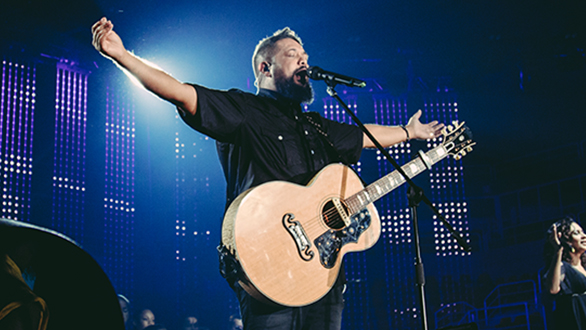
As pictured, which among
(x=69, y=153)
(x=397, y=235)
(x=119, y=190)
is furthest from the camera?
(x=397, y=235)

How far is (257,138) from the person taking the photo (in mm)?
2492

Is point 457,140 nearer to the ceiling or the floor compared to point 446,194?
nearer to the floor

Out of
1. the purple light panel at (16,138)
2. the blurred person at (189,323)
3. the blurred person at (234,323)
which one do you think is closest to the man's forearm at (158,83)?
the purple light panel at (16,138)

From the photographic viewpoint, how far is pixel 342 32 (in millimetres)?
7602

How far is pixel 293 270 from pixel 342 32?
597cm

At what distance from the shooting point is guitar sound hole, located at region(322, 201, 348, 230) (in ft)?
8.02

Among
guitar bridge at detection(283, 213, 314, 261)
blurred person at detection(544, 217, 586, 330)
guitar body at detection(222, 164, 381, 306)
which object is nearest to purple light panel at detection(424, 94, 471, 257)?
blurred person at detection(544, 217, 586, 330)

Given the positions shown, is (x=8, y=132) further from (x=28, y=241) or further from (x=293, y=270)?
(x=28, y=241)

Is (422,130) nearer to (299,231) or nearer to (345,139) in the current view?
(345,139)

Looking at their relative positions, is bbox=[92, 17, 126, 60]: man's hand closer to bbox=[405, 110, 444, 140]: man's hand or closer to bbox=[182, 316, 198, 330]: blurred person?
bbox=[405, 110, 444, 140]: man's hand

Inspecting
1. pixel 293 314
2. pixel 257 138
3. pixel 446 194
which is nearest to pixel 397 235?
pixel 446 194

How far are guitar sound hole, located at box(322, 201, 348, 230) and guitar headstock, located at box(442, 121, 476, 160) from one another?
1.01 metres

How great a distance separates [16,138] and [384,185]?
19.4ft

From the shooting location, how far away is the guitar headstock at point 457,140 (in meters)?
3.12
